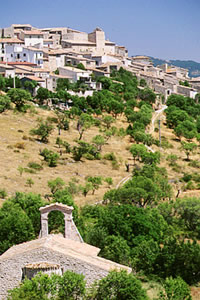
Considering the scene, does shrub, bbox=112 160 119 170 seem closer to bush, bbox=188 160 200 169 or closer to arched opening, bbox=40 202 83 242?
bush, bbox=188 160 200 169

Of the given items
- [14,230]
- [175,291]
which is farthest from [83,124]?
[175,291]

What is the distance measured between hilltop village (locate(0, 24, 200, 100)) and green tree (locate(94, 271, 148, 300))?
5642cm

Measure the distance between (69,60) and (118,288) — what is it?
74365 millimetres

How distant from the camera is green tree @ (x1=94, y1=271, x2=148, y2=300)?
1477cm

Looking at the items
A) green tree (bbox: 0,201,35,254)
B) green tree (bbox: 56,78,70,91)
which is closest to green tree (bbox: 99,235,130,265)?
green tree (bbox: 0,201,35,254)

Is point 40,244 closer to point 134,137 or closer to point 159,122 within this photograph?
point 134,137

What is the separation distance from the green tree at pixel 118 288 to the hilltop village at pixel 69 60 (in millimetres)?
56421

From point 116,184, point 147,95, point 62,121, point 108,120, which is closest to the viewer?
point 116,184

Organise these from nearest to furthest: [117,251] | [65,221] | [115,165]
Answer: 1. [65,221]
2. [117,251]
3. [115,165]

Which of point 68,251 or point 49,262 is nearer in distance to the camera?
point 49,262

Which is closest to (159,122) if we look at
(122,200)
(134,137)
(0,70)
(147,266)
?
(134,137)

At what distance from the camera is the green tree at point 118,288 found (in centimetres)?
1477

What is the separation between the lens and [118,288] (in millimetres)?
15000

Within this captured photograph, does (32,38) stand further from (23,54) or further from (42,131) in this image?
(42,131)
